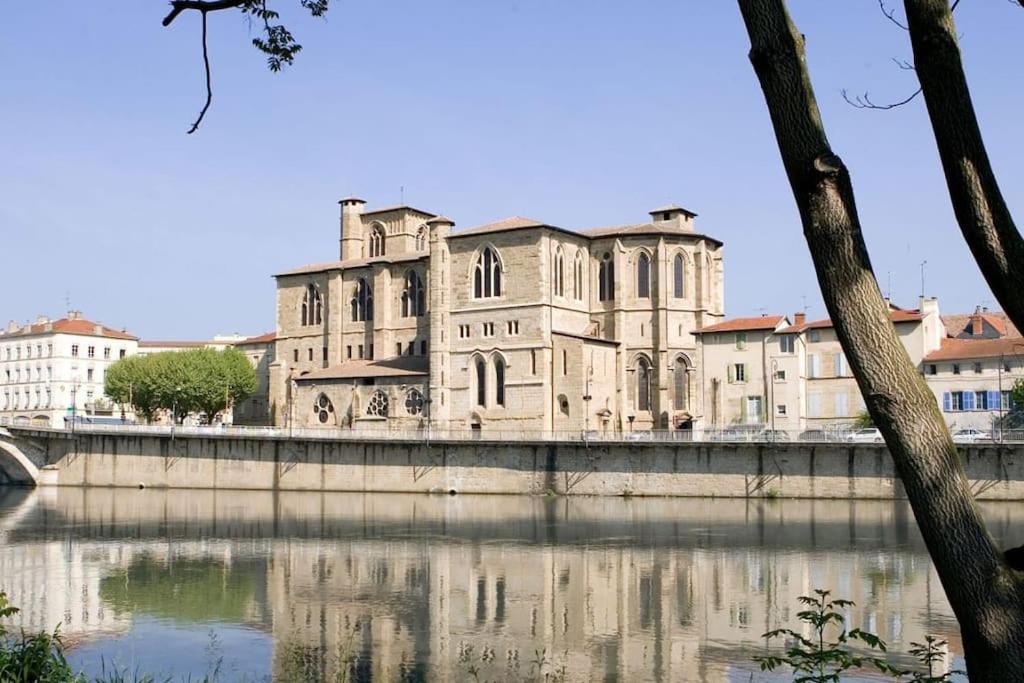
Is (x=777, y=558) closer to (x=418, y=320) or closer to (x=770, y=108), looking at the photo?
(x=770, y=108)

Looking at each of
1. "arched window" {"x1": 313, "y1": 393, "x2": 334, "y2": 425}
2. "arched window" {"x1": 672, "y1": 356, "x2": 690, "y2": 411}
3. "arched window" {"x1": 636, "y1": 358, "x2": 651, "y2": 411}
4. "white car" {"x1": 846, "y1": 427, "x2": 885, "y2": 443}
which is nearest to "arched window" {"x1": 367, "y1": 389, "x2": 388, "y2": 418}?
"arched window" {"x1": 313, "y1": 393, "x2": 334, "y2": 425}

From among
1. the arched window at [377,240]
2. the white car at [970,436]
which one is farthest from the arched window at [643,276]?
the arched window at [377,240]

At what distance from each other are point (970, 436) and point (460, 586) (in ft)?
113

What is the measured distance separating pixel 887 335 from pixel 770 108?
4.20ft

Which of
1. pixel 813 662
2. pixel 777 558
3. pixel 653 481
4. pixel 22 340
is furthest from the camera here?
pixel 22 340

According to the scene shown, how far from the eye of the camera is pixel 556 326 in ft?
241

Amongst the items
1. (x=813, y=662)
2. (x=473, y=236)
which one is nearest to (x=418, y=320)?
(x=473, y=236)

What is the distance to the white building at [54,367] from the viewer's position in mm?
118062

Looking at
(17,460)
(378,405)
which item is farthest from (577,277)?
(17,460)

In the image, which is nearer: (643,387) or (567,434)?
(567,434)

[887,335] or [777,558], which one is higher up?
[887,335]

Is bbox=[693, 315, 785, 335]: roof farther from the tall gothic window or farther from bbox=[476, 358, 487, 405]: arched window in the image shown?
the tall gothic window

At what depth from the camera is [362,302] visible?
283ft

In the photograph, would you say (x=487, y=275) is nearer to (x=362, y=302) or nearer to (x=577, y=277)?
(x=577, y=277)
